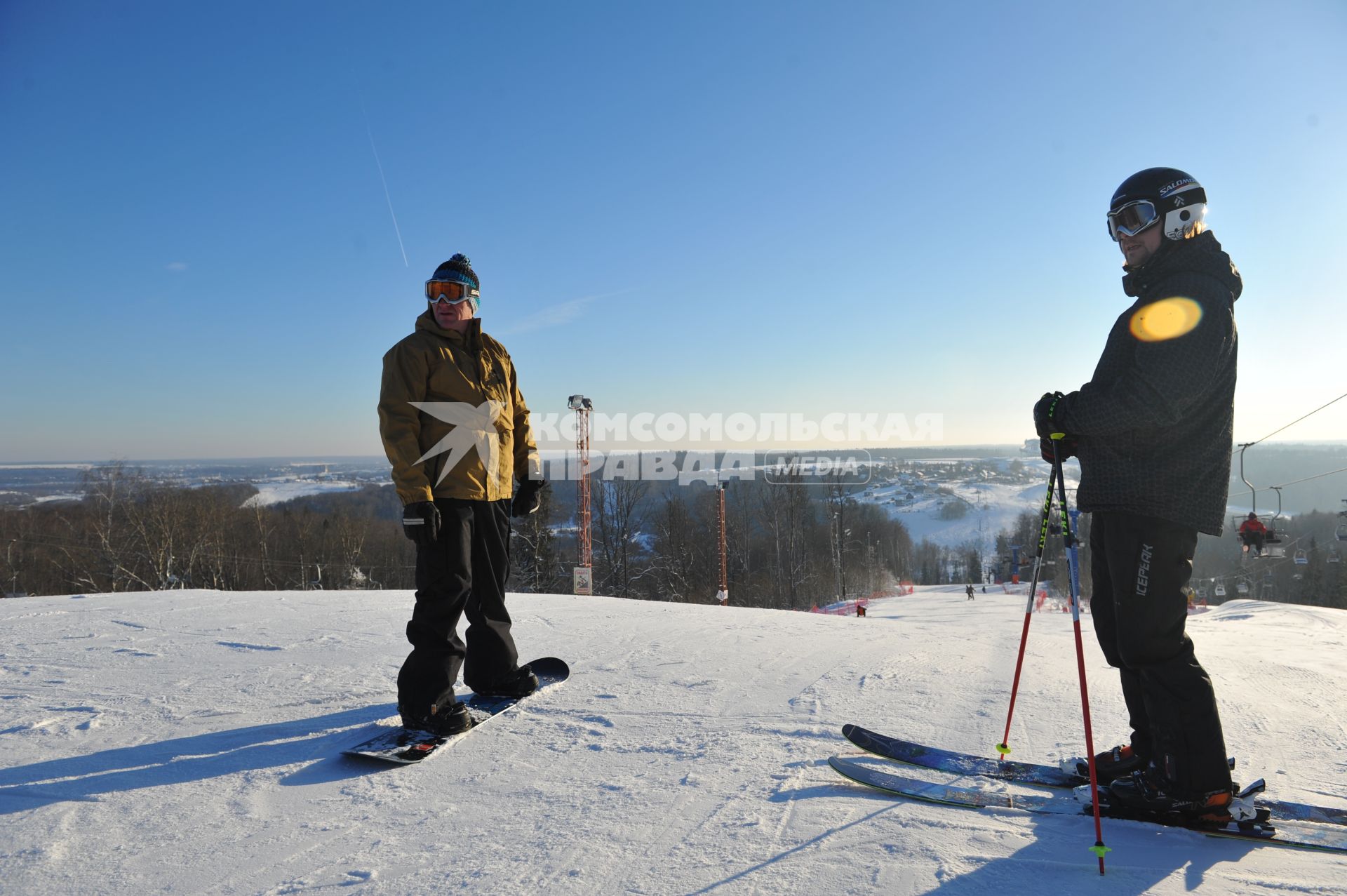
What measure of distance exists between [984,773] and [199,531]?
40144 millimetres

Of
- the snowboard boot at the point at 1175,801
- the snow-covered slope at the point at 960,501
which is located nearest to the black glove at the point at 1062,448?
the snowboard boot at the point at 1175,801

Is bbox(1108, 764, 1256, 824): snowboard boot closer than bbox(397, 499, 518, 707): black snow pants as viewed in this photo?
Yes

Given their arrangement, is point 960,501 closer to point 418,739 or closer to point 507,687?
point 507,687

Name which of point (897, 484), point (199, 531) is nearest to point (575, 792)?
point (199, 531)

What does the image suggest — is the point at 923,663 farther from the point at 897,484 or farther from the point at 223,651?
the point at 897,484

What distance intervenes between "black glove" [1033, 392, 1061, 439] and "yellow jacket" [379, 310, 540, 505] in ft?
7.34

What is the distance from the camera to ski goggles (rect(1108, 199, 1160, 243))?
86.2 inches

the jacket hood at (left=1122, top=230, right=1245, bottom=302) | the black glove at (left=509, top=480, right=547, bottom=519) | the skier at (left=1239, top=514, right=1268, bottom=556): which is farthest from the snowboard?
the skier at (left=1239, top=514, right=1268, bottom=556)

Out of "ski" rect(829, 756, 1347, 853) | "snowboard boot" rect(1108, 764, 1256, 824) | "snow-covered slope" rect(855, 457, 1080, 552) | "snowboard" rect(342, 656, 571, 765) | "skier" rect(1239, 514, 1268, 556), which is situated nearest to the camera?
"ski" rect(829, 756, 1347, 853)

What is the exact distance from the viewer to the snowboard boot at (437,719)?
2600 mm

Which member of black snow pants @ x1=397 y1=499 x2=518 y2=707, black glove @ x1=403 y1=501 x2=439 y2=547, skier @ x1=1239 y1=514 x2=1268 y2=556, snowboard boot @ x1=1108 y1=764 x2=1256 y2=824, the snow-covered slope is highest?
black glove @ x1=403 y1=501 x2=439 y2=547

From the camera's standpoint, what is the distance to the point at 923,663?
3.88m

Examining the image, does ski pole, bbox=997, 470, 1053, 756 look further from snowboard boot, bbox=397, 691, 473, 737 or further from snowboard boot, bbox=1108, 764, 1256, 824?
snowboard boot, bbox=397, 691, 473, 737

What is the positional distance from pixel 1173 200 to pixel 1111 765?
1.92m
